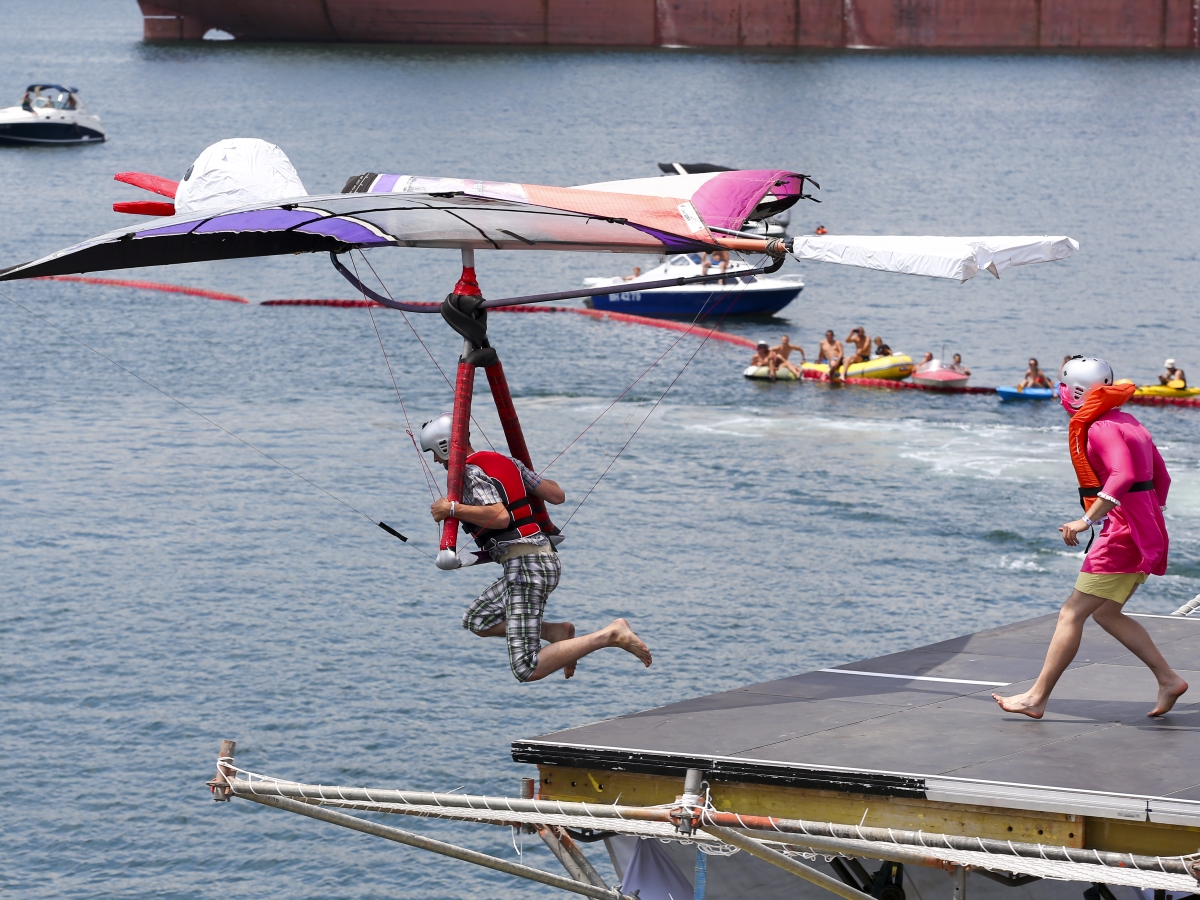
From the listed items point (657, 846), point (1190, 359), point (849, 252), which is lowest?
point (1190, 359)

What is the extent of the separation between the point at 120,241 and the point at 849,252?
219 inches

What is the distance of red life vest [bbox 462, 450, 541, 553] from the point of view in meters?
11.8

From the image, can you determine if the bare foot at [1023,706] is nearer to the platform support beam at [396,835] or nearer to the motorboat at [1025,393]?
the platform support beam at [396,835]

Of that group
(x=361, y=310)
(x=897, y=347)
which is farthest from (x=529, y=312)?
(x=897, y=347)

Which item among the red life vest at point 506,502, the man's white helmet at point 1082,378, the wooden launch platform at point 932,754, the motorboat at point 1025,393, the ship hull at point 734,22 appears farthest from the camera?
the ship hull at point 734,22

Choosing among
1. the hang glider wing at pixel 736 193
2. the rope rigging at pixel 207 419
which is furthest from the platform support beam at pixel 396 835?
the rope rigging at pixel 207 419

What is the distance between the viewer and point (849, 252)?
12070 mm

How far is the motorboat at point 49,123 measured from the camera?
380 ft

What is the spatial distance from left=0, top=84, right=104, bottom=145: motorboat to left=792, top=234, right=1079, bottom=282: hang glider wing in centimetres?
11242

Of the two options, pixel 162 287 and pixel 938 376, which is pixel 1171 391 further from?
pixel 162 287

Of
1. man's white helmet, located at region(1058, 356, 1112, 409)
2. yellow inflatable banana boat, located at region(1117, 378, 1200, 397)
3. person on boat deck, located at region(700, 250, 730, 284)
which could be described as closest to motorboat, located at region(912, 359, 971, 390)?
yellow inflatable banana boat, located at region(1117, 378, 1200, 397)

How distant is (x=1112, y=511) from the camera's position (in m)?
10.7

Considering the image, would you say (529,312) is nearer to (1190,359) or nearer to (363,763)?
(1190,359)

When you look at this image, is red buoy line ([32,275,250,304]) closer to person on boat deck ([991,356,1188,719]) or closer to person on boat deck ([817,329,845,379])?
person on boat deck ([817,329,845,379])
